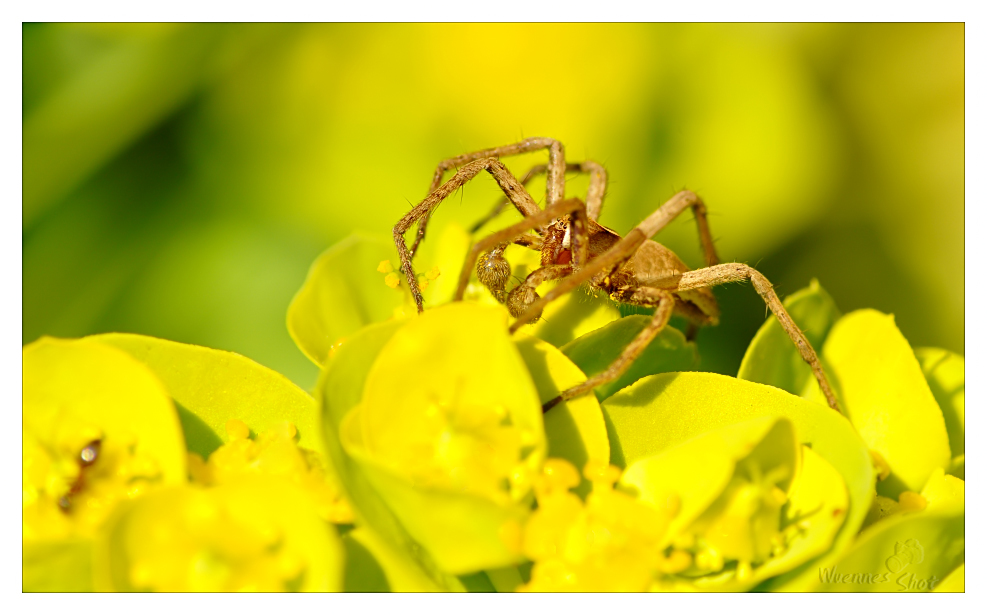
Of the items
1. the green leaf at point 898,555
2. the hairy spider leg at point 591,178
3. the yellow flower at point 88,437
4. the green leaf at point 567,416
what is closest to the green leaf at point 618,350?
the green leaf at point 567,416

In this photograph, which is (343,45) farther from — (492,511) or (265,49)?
(492,511)

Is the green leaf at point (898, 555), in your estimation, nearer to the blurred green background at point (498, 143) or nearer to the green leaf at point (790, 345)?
the green leaf at point (790, 345)

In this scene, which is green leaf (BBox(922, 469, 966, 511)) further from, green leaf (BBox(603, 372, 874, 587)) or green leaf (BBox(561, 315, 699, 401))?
green leaf (BBox(561, 315, 699, 401))

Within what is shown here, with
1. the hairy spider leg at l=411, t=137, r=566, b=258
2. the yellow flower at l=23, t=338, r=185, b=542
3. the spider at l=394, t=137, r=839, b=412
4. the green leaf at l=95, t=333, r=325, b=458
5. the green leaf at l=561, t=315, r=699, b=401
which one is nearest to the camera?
the yellow flower at l=23, t=338, r=185, b=542

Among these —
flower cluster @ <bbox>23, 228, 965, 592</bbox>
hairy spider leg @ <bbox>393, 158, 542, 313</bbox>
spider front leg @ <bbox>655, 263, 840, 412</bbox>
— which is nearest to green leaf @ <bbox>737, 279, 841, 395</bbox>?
spider front leg @ <bbox>655, 263, 840, 412</bbox>

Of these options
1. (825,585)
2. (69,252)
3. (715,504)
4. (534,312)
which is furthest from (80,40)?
(825,585)

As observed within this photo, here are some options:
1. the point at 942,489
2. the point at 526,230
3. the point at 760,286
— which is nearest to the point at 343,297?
the point at 526,230

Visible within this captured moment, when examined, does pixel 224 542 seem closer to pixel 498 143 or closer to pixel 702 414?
pixel 702 414
